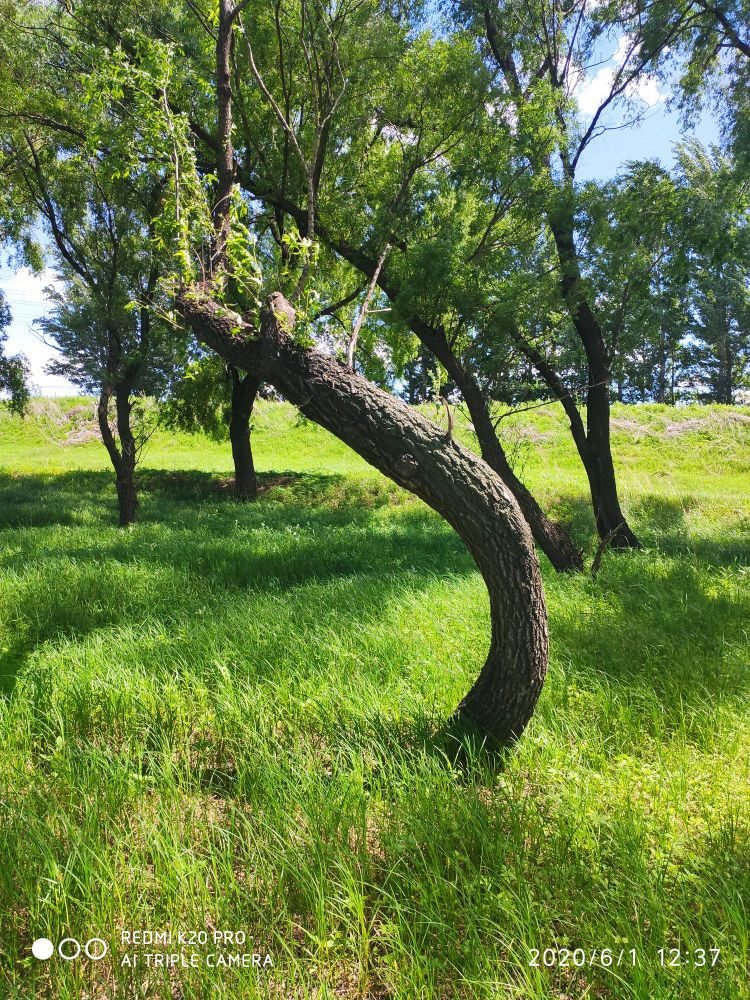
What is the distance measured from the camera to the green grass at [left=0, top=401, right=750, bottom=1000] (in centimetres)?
182

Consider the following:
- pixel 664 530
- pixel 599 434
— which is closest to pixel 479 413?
pixel 599 434

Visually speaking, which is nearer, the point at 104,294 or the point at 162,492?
the point at 104,294

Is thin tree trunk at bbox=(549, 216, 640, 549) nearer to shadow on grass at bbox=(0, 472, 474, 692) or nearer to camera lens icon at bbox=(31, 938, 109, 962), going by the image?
shadow on grass at bbox=(0, 472, 474, 692)

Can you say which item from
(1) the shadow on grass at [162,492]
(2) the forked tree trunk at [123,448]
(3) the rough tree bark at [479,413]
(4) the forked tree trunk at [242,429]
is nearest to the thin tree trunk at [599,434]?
(3) the rough tree bark at [479,413]

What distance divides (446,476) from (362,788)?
160cm

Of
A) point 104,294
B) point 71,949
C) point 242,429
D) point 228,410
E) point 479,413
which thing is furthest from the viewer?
point 228,410

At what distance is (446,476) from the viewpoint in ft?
9.16

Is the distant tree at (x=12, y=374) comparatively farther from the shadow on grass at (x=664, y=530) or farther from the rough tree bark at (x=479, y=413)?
the shadow on grass at (x=664, y=530)

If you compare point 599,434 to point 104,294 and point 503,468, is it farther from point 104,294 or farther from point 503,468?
point 104,294

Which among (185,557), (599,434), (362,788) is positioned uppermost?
(599,434)

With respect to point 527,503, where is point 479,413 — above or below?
above

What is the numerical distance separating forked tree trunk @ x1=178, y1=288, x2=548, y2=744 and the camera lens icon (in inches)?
74.7

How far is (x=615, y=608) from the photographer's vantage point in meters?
5.16

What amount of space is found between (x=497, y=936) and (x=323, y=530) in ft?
29.1
